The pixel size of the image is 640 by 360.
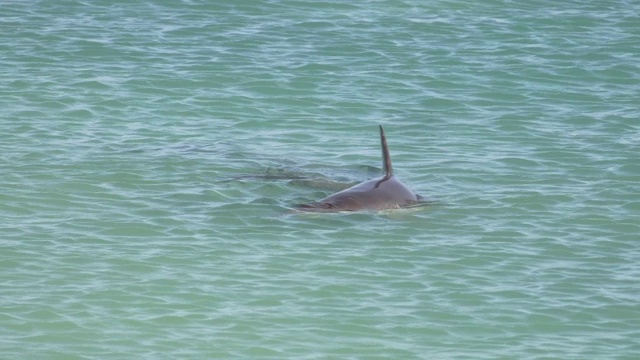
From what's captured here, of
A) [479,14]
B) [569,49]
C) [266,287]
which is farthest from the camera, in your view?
[479,14]

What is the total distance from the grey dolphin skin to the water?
12 cm

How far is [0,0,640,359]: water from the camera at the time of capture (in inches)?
344

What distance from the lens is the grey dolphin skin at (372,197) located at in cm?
1105

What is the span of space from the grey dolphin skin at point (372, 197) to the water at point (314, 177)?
0.39 feet

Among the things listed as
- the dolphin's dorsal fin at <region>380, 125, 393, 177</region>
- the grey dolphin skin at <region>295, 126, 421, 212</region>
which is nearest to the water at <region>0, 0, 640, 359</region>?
the grey dolphin skin at <region>295, 126, 421, 212</region>

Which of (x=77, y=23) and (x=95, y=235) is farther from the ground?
(x=77, y=23)

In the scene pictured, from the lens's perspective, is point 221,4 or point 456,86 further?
point 221,4

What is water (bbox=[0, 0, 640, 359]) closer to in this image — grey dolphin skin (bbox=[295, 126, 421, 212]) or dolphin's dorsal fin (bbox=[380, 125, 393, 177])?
grey dolphin skin (bbox=[295, 126, 421, 212])

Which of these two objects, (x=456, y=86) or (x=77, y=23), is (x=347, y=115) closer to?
(x=456, y=86)

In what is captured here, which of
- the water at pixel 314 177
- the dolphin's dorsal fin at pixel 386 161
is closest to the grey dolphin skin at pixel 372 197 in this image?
the dolphin's dorsal fin at pixel 386 161

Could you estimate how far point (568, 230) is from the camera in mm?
10805

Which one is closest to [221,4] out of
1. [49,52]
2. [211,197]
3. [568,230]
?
[49,52]

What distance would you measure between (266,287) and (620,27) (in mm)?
10013

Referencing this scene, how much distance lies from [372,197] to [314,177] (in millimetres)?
1058
